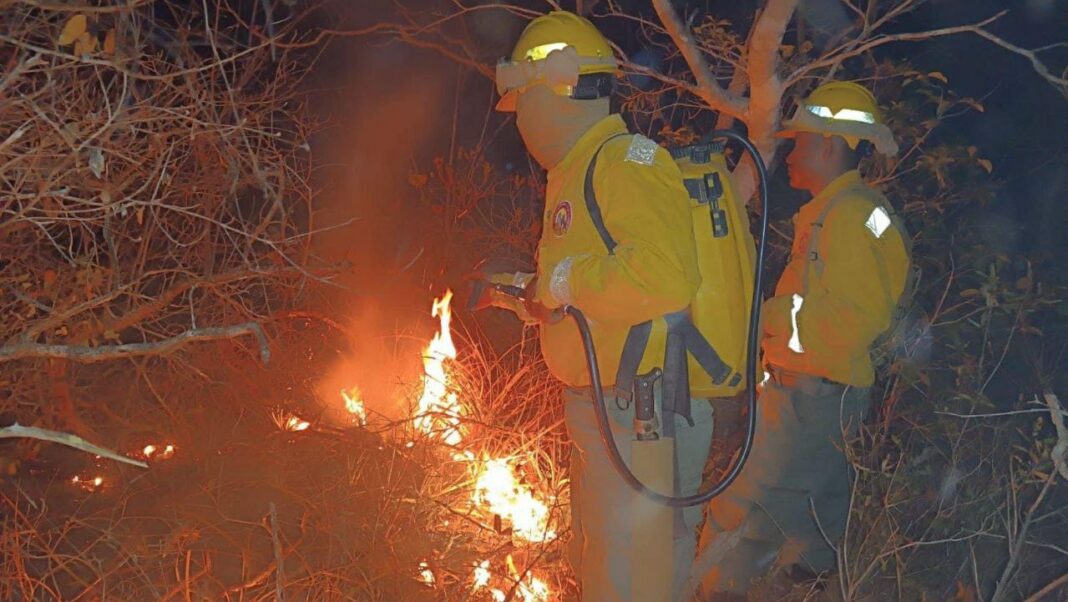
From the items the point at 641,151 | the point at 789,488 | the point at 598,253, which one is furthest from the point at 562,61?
the point at 789,488

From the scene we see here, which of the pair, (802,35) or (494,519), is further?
(802,35)

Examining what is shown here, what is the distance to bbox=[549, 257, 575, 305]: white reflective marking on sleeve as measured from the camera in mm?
2777

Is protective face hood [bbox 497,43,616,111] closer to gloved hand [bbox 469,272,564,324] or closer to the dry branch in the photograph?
gloved hand [bbox 469,272,564,324]

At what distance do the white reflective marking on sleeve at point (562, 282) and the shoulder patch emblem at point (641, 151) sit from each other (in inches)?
14.7

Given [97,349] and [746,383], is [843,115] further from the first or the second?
[97,349]

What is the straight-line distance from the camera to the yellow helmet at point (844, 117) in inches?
154

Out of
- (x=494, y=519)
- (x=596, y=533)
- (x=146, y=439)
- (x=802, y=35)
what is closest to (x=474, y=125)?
(x=802, y=35)

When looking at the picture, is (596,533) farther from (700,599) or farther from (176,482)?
(176,482)

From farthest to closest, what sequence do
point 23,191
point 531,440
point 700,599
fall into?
point 531,440
point 700,599
point 23,191

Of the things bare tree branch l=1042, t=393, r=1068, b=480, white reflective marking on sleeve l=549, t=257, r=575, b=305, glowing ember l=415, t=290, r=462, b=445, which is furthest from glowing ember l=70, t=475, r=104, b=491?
bare tree branch l=1042, t=393, r=1068, b=480

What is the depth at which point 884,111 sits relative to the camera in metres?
5.65

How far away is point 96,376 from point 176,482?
3.38ft

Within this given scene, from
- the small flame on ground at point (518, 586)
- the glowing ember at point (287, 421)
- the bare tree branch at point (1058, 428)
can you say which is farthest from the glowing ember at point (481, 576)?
the bare tree branch at point (1058, 428)

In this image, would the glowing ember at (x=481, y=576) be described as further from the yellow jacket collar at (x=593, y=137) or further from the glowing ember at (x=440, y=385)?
the yellow jacket collar at (x=593, y=137)
